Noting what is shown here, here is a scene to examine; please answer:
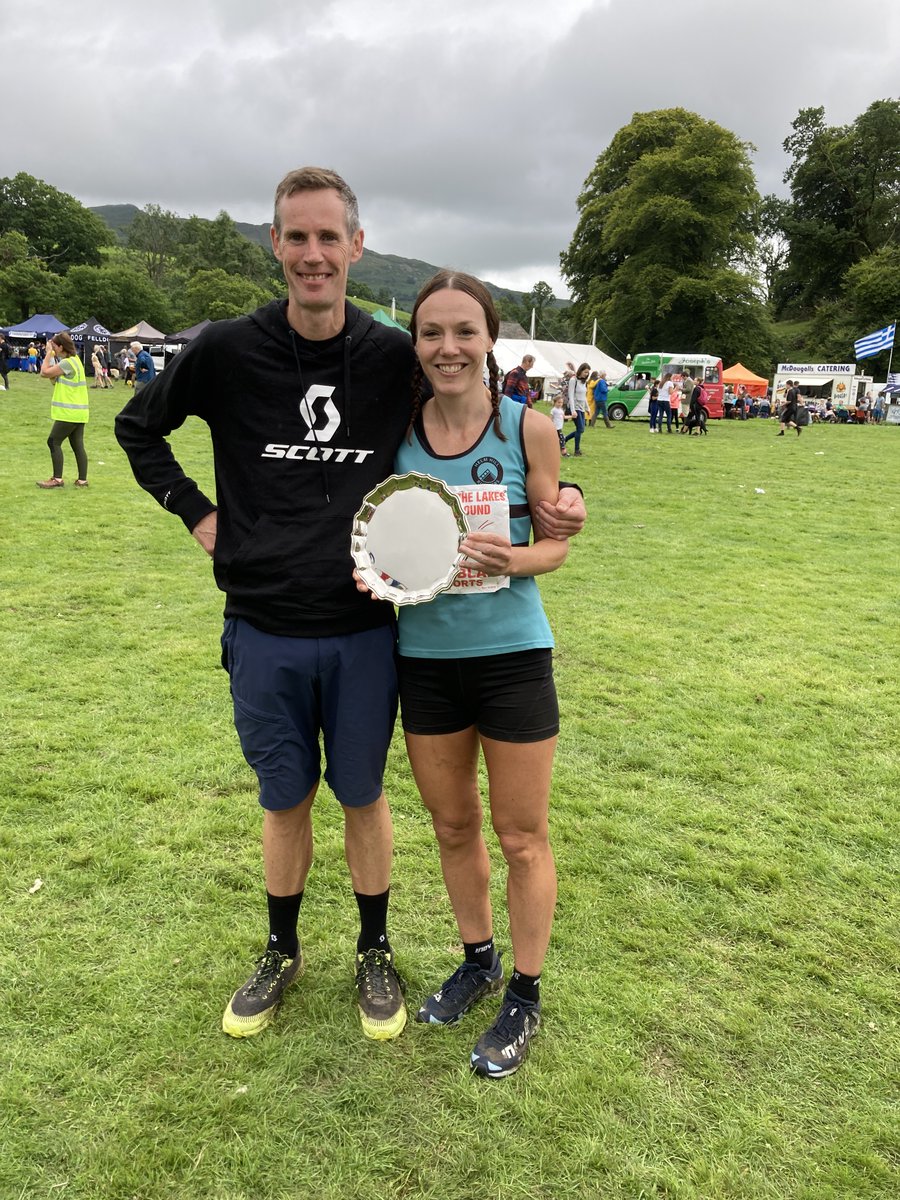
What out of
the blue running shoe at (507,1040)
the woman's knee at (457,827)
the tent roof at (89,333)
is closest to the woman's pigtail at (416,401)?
the woman's knee at (457,827)

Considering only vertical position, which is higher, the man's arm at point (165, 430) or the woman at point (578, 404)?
the woman at point (578, 404)

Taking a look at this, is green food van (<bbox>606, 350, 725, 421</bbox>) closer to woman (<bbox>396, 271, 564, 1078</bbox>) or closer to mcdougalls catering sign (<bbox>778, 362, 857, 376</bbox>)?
mcdougalls catering sign (<bbox>778, 362, 857, 376</bbox>)

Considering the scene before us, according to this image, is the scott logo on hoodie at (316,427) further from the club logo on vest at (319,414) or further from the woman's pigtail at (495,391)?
the woman's pigtail at (495,391)

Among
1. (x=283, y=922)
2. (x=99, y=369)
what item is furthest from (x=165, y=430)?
(x=99, y=369)

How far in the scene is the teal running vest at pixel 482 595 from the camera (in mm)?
2074

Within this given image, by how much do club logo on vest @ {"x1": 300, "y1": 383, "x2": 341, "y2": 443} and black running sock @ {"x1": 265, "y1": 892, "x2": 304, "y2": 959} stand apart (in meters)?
1.49

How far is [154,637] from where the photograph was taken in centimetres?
557

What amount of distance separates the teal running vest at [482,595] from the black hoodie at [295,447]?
169mm

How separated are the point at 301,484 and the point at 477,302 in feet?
2.27

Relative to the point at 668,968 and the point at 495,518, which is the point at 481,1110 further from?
the point at 495,518

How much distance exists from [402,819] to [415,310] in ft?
7.63

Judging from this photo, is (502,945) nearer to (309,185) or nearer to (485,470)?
(485,470)

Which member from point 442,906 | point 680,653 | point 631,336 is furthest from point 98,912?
point 631,336

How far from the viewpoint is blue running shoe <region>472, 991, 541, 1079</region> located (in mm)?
2252
